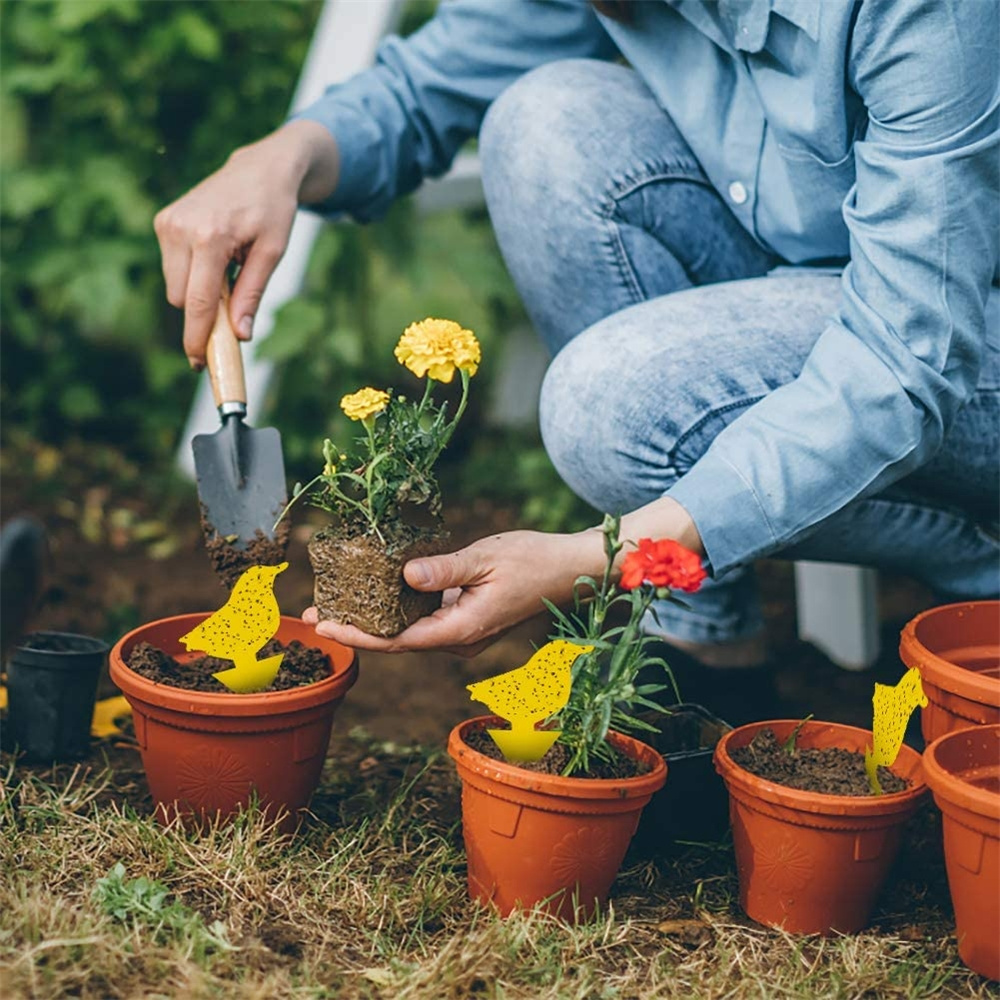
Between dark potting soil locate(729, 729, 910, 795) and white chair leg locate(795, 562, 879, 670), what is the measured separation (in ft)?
2.52

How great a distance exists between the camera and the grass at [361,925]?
1.35 meters

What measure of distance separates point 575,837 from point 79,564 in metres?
1.65

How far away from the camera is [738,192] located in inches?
75.9

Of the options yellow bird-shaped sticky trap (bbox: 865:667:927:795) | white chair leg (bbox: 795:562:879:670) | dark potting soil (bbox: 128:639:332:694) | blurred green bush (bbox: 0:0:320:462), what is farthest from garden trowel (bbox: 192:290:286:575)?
blurred green bush (bbox: 0:0:320:462)

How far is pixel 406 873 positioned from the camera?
162cm

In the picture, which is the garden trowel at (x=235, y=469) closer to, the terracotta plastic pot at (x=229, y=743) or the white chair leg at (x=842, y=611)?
the terracotta plastic pot at (x=229, y=743)

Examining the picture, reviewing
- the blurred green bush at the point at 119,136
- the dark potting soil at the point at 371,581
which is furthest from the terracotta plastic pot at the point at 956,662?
the blurred green bush at the point at 119,136

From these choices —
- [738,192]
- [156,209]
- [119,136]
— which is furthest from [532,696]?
[119,136]

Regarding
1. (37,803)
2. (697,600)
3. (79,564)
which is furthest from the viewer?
(79,564)

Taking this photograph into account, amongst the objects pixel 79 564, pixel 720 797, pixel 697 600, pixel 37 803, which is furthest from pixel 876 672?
pixel 79 564

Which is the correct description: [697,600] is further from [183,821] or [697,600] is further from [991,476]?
[183,821]

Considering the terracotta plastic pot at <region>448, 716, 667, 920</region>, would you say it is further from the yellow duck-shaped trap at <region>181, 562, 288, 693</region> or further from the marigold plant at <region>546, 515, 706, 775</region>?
the yellow duck-shaped trap at <region>181, 562, 288, 693</region>

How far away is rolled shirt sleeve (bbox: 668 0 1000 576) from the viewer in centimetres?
153

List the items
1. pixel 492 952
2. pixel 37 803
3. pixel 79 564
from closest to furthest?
pixel 492 952, pixel 37 803, pixel 79 564
